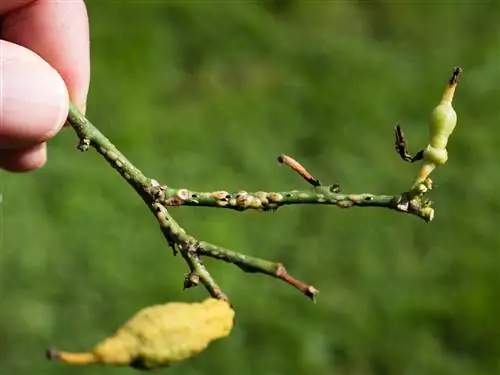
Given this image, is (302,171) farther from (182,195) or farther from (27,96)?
(27,96)

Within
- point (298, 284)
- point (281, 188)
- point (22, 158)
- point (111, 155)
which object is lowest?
point (298, 284)

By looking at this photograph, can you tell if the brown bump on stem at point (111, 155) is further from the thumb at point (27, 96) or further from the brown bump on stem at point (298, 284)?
the brown bump on stem at point (298, 284)

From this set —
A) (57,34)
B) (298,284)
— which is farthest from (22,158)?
(298,284)

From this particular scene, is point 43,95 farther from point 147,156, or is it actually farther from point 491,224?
point 491,224

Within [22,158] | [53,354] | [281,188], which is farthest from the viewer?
[281,188]

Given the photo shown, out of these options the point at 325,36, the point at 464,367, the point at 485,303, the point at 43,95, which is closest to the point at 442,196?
the point at 485,303

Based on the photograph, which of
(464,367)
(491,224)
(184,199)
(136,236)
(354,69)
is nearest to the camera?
(184,199)

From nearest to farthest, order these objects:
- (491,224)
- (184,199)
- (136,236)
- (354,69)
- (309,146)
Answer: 1. (184,199)
2. (136,236)
3. (491,224)
4. (309,146)
5. (354,69)
